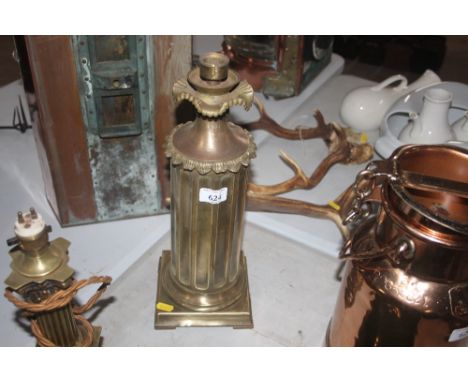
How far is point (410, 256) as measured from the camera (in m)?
1.05

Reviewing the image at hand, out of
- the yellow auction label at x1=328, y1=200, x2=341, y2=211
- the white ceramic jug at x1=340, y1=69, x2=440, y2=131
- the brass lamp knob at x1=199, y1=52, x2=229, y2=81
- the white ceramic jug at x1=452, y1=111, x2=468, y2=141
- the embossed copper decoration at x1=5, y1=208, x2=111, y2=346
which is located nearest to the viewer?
the embossed copper decoration at x1=5, y1=208, x2=111, y2=346

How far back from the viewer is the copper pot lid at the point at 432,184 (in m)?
1.00

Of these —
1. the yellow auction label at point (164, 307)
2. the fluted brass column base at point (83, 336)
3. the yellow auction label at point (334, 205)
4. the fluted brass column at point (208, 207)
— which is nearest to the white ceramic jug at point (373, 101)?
the yellow auction label at point (334, 205)

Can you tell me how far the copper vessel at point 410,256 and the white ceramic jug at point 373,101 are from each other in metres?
1.05

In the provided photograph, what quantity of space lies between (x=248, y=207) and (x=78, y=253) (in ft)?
1.87

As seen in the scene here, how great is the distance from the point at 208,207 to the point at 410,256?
484 mm

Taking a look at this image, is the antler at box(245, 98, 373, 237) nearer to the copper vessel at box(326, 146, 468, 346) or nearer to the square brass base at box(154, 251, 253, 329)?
the square brass base at box(154, 251, 253, 329)

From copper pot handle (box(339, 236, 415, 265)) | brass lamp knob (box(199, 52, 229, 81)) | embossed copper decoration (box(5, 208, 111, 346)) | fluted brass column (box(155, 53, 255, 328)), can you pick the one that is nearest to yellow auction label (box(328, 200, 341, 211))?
fluted brass column (box(155, 53, 255, 328))

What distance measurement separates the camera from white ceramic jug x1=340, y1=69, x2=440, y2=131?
222 cm

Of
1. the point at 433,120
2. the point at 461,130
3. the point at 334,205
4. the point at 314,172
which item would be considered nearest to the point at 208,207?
A: the point at 334,205

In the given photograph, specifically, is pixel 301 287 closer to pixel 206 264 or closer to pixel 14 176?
pixel 206 264

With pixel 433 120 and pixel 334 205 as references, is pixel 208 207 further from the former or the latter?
pixel 433 120

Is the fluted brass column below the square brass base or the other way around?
the other way around

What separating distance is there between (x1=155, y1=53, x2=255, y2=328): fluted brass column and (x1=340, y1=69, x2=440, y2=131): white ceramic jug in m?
0.92
